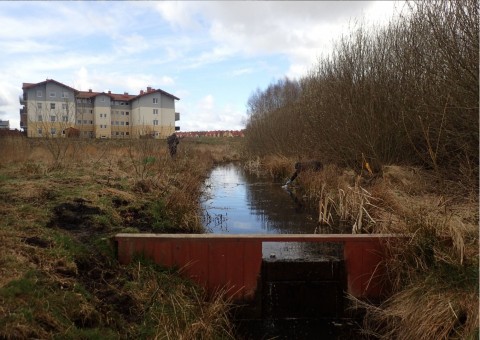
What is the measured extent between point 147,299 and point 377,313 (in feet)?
10.1

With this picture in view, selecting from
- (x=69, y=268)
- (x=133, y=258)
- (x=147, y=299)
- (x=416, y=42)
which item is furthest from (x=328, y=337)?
(x=416, y=42)

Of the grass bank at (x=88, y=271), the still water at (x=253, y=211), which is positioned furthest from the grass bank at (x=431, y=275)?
the still water at (x=253, y=211)

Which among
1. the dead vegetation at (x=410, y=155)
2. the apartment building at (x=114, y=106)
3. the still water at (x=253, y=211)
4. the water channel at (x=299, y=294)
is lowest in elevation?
the water channel at (x=299, y=294)

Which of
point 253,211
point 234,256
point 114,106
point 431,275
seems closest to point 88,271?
point 234,256

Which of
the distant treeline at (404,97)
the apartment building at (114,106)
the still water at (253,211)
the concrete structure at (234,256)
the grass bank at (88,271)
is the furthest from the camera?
the apartment building at (114,106)

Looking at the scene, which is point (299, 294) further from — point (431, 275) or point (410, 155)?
point (410, 155)

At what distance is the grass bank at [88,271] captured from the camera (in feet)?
13.1

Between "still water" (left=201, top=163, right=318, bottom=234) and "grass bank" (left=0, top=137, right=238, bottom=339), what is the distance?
1.38m

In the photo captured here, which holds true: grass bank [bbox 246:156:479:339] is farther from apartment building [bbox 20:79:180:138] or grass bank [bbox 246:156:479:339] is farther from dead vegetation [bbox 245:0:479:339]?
apartment building [bbox 20:79:180:138]

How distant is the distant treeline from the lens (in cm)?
884

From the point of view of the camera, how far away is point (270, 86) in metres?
60.0

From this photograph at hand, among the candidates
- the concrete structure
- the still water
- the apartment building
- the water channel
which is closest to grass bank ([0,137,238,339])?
the concrete structure

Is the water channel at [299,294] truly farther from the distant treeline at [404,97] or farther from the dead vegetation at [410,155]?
the distant treeline at [404,97]

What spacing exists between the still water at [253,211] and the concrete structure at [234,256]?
10.4 feet
